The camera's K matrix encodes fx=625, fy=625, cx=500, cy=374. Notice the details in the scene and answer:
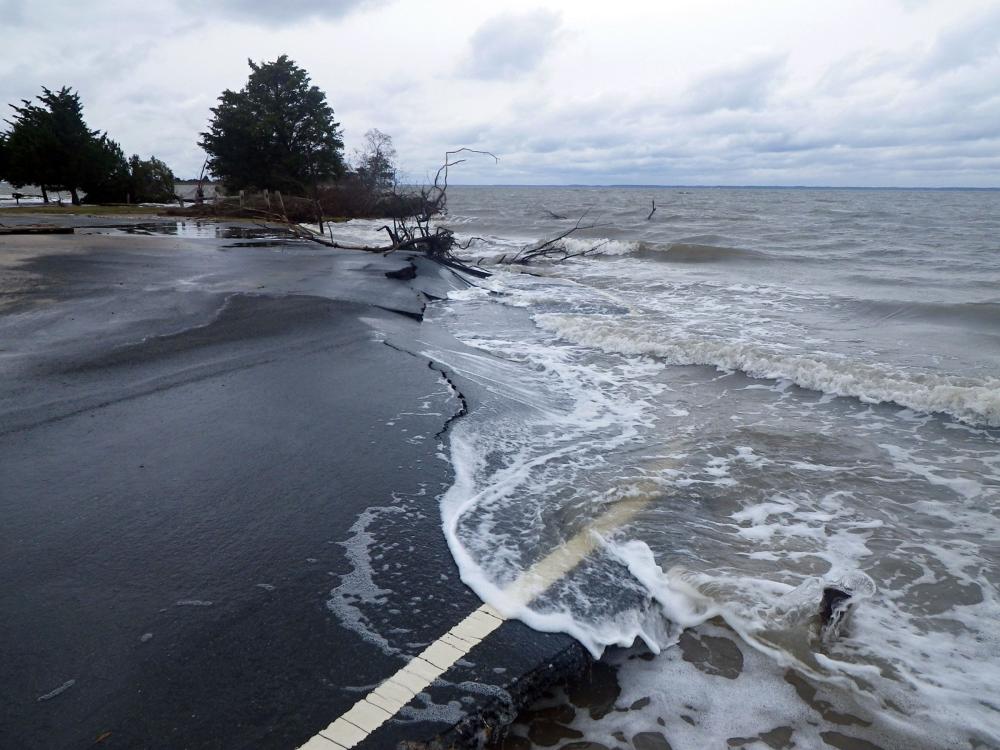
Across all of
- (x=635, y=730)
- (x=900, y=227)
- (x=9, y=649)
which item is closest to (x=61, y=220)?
(x=9, y=649)

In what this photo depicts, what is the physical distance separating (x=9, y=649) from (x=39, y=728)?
497mm

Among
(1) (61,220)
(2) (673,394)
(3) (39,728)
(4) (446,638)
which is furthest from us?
(1) (61,220)

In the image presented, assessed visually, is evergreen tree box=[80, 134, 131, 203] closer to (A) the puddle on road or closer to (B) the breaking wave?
(A) the puddle on road

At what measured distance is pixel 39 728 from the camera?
79.2 inches

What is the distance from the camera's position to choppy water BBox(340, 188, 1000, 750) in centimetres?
256

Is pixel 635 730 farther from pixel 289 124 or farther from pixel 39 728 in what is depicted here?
pixel 289 124

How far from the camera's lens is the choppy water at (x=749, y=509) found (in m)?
2.56

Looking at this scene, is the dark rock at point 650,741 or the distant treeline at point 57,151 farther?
the distant treeline at point 57,151

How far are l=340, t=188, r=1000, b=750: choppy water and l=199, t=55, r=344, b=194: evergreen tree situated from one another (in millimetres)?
29121

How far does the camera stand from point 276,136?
114ft

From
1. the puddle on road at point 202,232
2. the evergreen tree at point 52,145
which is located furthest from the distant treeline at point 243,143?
the puddle on road at point 202,232

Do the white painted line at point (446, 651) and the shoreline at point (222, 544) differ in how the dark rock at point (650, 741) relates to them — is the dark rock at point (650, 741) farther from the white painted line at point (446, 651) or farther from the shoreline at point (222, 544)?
the white painted line at point (446, 651)

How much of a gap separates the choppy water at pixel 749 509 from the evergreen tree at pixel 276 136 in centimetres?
2912

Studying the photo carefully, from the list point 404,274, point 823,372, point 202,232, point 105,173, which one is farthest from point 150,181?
point 823,372
